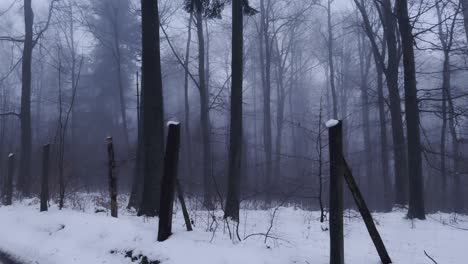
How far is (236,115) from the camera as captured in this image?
1074 centimetres

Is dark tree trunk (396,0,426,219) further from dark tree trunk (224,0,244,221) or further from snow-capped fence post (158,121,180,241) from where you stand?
snow-capped fence post (158,121,180,241)

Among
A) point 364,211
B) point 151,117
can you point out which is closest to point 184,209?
point 364,211

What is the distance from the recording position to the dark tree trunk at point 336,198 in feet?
15.2

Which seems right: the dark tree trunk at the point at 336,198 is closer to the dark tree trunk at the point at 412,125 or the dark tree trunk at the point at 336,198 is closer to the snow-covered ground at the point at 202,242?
the snow-covered ground at the point at 202,242

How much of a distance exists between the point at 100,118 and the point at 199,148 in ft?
28.8

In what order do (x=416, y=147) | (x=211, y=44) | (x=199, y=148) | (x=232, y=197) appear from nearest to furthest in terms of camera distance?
1. (x=232, y=197)
2. (x=416, y=147)
3. (x=199, y=148)
4. (x=211, y=44)

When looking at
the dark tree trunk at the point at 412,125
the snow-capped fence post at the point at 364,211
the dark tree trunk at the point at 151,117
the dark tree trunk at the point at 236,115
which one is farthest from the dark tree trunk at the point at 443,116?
the snow-capped fence post at the point at 364,211

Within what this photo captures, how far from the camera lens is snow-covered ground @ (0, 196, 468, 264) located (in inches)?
207

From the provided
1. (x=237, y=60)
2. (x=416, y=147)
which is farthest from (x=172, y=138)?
(x=416, y=147)

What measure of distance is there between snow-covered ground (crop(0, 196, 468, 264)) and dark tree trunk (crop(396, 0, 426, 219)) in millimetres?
1403

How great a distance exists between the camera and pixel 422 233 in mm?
8688

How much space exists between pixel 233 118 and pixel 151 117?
2.28 m

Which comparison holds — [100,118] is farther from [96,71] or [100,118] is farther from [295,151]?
[295,151]

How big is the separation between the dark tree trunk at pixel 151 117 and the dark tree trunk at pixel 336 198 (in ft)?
16.8
